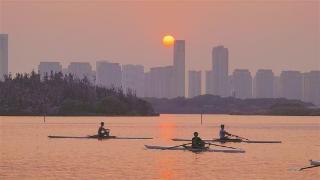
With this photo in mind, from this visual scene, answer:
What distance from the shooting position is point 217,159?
219ft

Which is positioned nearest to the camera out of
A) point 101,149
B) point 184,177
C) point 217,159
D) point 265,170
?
point 184,177

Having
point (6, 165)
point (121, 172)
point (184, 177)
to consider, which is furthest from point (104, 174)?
point (6, 165)

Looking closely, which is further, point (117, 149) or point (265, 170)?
point (117, 149)

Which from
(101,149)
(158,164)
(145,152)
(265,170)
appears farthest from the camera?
(101,149)

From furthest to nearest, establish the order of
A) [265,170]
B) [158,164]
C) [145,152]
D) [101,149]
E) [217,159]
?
[101,149] → [145,152] → [217,159] → [158,164] → [265,170]

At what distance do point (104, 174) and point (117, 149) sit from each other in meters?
27.1

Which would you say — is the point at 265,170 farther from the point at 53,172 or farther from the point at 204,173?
the point at 53,172

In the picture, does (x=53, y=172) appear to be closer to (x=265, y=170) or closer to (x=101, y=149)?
(x=265, y=170)

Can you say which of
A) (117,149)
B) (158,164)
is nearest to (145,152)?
(117,149)

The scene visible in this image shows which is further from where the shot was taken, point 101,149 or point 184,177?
point 101,149

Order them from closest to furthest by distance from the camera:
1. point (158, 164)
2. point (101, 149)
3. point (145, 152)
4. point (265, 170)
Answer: point (265, 170) → point (158, 164) → point (145, 152) → point (101, 149)

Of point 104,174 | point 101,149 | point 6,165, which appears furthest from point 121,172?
point 101,149

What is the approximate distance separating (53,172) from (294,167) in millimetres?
19937

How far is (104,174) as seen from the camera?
5444 cm
